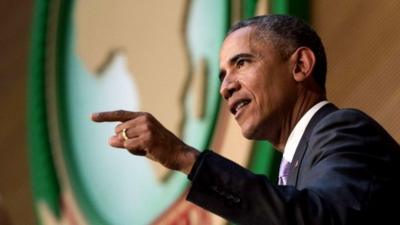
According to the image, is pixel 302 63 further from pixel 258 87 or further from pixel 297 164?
pixel 297 164

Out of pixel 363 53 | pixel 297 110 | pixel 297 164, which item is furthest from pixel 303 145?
pixel 363 53

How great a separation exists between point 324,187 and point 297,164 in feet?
0.43

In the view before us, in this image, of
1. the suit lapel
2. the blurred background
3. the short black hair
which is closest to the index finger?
the suit lapel

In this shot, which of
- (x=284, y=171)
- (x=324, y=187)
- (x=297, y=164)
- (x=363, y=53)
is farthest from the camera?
(x=363, y=53)

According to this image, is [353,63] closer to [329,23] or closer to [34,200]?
[329,23]

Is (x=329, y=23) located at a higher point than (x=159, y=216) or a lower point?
higher

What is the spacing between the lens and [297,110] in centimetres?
115

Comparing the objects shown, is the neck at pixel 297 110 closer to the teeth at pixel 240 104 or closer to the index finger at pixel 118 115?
the teeth at pixel 240 104

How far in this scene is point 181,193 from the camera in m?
1.82

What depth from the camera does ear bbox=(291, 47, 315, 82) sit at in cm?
116

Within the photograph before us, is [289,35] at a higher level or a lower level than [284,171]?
higher

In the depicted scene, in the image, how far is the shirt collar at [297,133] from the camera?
1077mm

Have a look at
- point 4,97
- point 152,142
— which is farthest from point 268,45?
point 4,97

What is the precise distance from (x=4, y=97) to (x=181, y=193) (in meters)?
0.85
